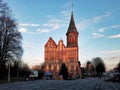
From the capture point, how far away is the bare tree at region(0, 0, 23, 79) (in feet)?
193

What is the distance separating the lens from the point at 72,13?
163875 mm

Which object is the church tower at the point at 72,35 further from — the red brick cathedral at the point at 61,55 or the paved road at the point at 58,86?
the paved road at the point at 58,86

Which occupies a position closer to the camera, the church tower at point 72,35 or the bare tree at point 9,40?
the bare tree at point 9,40

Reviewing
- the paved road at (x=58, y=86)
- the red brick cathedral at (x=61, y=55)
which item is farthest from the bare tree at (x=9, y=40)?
the red brick cathedral at (x=61, y=55)

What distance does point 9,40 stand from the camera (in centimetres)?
6038

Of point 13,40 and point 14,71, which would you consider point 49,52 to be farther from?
point 13,40

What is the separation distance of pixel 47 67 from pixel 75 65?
1547 cm

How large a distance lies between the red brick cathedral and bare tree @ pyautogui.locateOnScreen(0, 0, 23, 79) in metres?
83.4

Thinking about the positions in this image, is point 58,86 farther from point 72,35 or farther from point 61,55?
point 72,35

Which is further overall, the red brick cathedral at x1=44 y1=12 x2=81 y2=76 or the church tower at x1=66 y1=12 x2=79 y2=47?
the church tower at x1=66 y1=12 x2=79 y2=47

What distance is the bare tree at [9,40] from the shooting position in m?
58.7

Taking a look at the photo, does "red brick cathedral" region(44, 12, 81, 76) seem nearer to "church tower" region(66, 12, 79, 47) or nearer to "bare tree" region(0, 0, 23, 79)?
"church tower" region(66, 12, 79, 47)

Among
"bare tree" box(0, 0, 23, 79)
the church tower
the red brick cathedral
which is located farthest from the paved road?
the church tower

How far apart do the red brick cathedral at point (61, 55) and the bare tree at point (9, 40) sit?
83.4 meters
